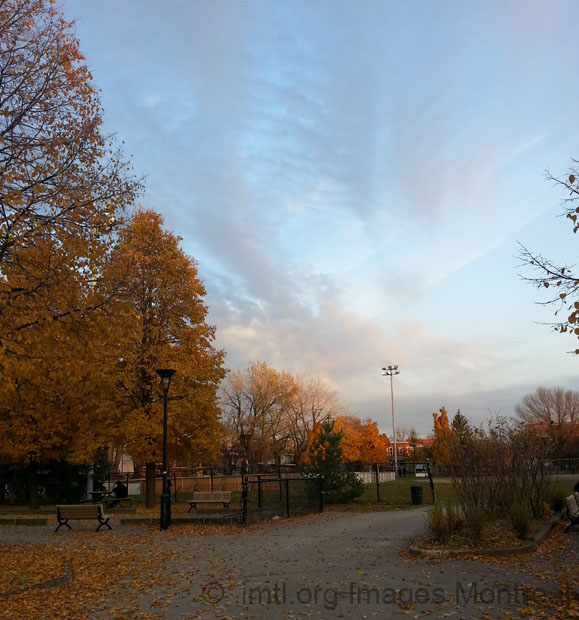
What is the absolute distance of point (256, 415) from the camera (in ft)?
171

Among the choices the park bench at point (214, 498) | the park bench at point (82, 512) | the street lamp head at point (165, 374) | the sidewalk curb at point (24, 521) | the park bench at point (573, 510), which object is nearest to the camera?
the park bench at point (573, 510)

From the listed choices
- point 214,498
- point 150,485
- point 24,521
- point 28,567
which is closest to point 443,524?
point 28,567

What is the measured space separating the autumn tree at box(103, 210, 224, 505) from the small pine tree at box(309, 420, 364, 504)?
422cm

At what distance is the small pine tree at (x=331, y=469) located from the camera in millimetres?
20422

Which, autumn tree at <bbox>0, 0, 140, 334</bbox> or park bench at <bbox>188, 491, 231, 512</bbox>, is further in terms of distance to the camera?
park bench at <bbox>188, 491, 231, 512</bbox>

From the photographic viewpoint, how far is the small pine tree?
20422 millimetres

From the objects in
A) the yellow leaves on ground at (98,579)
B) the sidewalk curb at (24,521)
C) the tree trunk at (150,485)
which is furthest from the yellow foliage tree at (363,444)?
the yellow leaves on ground at (98,579)

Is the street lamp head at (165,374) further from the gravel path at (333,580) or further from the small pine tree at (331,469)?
the small pine tree at (331,469)

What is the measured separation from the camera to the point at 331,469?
20812mm

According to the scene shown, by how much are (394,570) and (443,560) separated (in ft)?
3.38

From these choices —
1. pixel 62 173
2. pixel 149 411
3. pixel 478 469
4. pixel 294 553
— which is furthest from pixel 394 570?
pixel 149 411

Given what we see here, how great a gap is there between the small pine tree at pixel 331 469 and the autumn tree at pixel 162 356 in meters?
4.22

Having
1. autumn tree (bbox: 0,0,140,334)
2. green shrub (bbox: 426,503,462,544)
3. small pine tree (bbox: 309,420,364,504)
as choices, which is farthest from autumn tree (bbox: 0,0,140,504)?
small pine tree (bbox: 309,420,364,504)

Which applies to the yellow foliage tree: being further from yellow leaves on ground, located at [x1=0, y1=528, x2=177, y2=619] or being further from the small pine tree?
yellow leaves on ground, located at [x1=0, y1=528, x2=177, y2=619]
